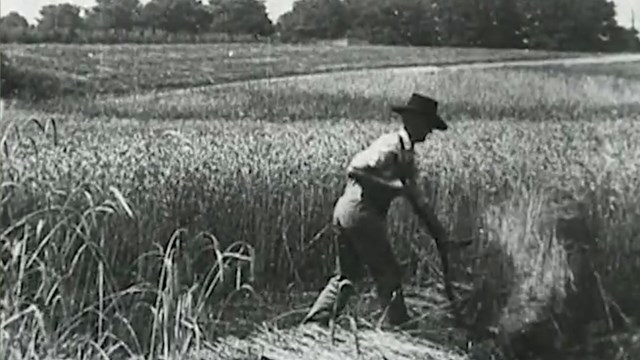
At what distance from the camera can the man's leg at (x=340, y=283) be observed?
1.57 m

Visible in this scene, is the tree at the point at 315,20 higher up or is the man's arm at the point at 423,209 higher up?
the tree at the point at 315,20

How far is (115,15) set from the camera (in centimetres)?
165

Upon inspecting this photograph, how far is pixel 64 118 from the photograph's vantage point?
1612 mm

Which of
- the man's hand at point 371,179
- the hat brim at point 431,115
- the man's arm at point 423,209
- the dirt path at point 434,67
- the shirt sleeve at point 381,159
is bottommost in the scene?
the man's arm at point 423,209

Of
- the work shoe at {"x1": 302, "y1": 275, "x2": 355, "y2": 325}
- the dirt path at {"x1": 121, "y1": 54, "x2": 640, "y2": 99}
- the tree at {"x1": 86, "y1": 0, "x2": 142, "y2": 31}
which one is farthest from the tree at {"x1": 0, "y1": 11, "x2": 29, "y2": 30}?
the work shoe at {"x1": 302, "y1": 275, "x2": 355, "y2": 325}

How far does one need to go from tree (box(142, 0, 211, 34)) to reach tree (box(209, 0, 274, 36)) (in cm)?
2

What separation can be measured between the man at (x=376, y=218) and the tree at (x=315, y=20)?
0.22m

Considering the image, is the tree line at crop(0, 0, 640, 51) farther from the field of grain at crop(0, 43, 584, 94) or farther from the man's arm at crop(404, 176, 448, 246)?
the man's arm at crop(404, 176, 448, 246)

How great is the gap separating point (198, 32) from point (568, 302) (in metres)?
0.73

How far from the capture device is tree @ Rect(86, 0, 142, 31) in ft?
5.39

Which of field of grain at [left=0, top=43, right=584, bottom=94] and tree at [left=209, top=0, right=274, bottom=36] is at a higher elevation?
tree at [left=209, top=0, right=274, bottom=36]

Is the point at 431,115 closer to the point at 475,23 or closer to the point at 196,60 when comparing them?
the point at 475,23

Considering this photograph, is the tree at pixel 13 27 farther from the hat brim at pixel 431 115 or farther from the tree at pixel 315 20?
the hat brim at pixel 431 115

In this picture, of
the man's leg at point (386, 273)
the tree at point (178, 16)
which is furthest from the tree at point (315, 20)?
the man's leg at point (386, 273)
